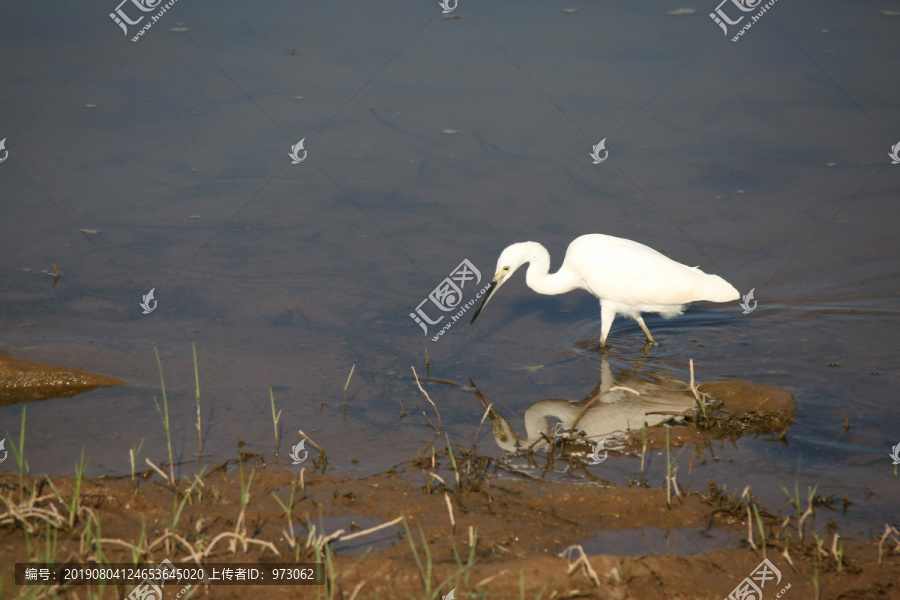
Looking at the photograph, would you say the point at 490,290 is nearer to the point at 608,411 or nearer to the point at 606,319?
the point at 606,319

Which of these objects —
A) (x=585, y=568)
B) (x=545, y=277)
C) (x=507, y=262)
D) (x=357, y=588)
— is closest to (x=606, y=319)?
(x=545, y=277)

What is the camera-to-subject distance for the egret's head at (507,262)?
6953 millimetres

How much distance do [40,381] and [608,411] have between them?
4210 millimetres

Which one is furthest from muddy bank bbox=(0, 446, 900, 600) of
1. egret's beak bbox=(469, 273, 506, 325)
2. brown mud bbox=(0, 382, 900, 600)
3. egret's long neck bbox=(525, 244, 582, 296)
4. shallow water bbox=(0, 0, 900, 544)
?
egret's long neck bbox=(525, 244, 582, 296)

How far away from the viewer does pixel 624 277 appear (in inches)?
268

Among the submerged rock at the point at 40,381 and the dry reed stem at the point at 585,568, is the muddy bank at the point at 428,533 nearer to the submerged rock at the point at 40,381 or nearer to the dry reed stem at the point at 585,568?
the dry reed stem at the point at 585,568

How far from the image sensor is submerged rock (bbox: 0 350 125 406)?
5484mm

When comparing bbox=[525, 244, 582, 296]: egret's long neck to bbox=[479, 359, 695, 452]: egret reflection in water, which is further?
bbox=[525, 244, 582, 296]: egret's long neck

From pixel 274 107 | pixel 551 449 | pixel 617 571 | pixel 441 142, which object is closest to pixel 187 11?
pixel 274 107

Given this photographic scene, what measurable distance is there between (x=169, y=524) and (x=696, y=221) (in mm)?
6844

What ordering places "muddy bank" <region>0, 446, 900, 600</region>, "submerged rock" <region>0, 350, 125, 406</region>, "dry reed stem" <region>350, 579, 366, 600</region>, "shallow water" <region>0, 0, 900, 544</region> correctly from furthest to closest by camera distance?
"shallow water" <region>0, 0, 900, 544</region>, "submerged rock" <region>0, 350, 125, 406</region>, "muddy bank" <region>0, 446, 900, 600</region>, "dry reed stem" <region>350, 579, 366, 600</region>

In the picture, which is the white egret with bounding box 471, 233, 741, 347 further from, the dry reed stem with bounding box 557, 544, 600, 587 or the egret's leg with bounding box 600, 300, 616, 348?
the dry reed stem with bounding box 557, 544, 600, 587

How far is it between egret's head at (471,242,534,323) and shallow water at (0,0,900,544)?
1.33ft

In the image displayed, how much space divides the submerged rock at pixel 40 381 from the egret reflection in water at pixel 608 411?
296cm
